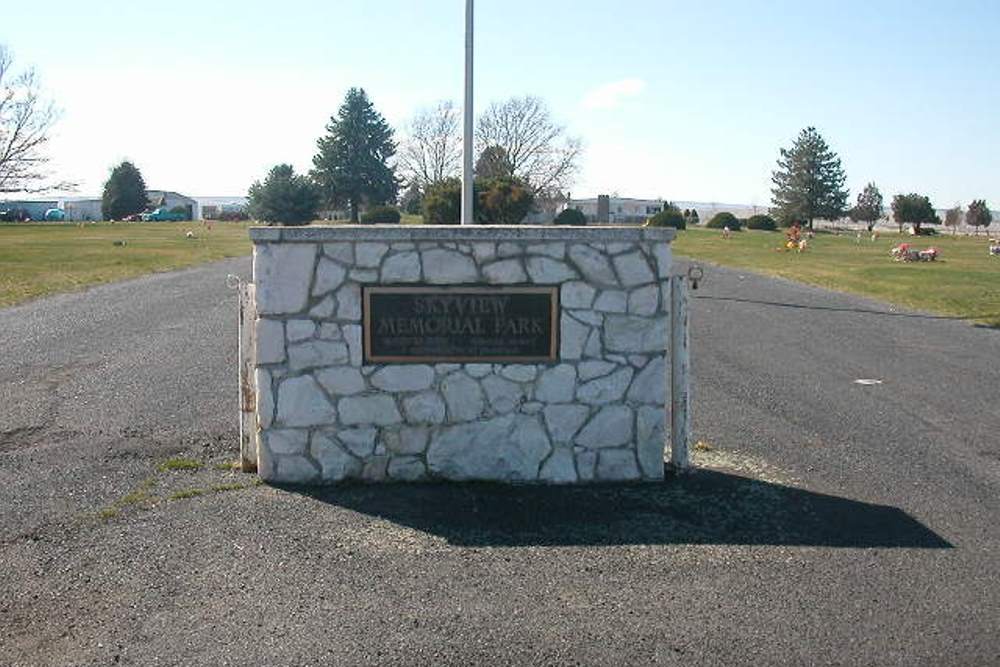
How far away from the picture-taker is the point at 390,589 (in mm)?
5055

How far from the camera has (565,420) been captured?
691cm

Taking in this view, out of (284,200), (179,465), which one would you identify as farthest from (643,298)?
(284,200)

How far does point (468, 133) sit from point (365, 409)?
5.95 metres

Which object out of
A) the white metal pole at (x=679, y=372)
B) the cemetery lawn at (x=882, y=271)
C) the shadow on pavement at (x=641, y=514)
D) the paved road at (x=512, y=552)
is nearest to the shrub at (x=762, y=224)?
the cemetery lawn at (x=882, y=271)

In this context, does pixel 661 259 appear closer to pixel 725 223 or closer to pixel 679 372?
pixel 679 372

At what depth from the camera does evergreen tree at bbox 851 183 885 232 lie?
94675 millimetres

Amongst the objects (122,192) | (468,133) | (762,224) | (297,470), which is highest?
(122,192)

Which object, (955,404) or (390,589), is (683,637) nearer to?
(390,589)

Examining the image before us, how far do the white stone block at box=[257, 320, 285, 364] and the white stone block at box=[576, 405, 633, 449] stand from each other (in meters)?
2.09

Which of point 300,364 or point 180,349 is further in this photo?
point 180,349

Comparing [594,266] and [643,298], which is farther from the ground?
[594,266]

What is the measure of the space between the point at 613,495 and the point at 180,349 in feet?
27.1

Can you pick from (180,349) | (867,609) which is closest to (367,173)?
(180,349)

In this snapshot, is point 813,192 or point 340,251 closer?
point 340,251
